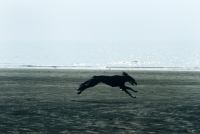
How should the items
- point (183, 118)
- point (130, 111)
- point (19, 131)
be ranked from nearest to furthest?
point (19, 131)
point (183, 118)
point (130, 111)

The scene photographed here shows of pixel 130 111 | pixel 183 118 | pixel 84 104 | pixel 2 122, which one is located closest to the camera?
pixel 2 122

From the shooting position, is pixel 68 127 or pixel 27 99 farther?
pixel 27 99

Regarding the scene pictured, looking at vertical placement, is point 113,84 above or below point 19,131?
above

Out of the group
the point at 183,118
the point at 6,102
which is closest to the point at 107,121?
the point at 183,118

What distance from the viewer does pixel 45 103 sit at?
2525cm

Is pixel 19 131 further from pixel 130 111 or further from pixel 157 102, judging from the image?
pixel 157 102

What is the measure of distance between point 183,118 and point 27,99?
11.2 metres

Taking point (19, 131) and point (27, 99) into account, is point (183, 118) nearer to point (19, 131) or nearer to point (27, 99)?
point (19, 131)

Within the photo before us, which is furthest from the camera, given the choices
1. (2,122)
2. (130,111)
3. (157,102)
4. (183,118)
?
(157,102)

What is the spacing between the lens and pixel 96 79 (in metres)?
26.2

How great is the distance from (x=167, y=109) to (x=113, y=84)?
4.35m

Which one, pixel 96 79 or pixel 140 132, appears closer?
pixel 140 132

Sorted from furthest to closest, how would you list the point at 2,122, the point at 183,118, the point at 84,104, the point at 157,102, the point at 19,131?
the point at 157,102
the point at 84,104
the point at 183,118
the point at 2,122
the point at 19,131

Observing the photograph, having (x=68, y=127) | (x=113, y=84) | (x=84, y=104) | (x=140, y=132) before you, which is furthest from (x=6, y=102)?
(x=140, y=132)
